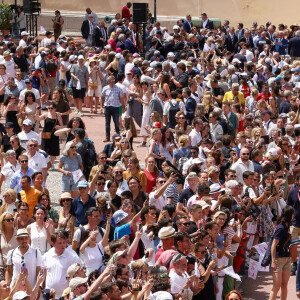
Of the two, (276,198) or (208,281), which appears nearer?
(208,281)

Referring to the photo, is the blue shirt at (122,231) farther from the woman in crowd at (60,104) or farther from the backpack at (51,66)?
the backpack at (51,66)

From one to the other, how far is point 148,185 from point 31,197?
93.3 inches

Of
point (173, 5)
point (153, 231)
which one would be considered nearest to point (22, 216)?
point (153, 231)

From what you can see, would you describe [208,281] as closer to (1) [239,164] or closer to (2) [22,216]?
(2) [22,216]

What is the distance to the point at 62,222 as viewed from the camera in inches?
539

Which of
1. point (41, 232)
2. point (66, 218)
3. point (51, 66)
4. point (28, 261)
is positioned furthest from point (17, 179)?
point (51, 66)

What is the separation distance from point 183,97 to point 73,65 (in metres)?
5.03

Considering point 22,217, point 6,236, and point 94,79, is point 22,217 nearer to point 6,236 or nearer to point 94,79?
point 6,236

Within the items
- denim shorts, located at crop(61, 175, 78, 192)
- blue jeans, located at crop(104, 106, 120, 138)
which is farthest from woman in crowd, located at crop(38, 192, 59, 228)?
blue jeans, located at crop(104, 106, 120, 138)

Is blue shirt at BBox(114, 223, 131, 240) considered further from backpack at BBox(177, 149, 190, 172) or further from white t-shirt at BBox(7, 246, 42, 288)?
backpack at BBox(177, 149, 190, 172)

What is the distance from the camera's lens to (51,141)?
18.9 m

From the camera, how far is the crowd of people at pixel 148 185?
11.8 m

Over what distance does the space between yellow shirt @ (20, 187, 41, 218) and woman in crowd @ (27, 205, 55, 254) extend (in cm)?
132

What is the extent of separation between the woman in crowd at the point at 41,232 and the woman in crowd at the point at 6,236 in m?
0.24
